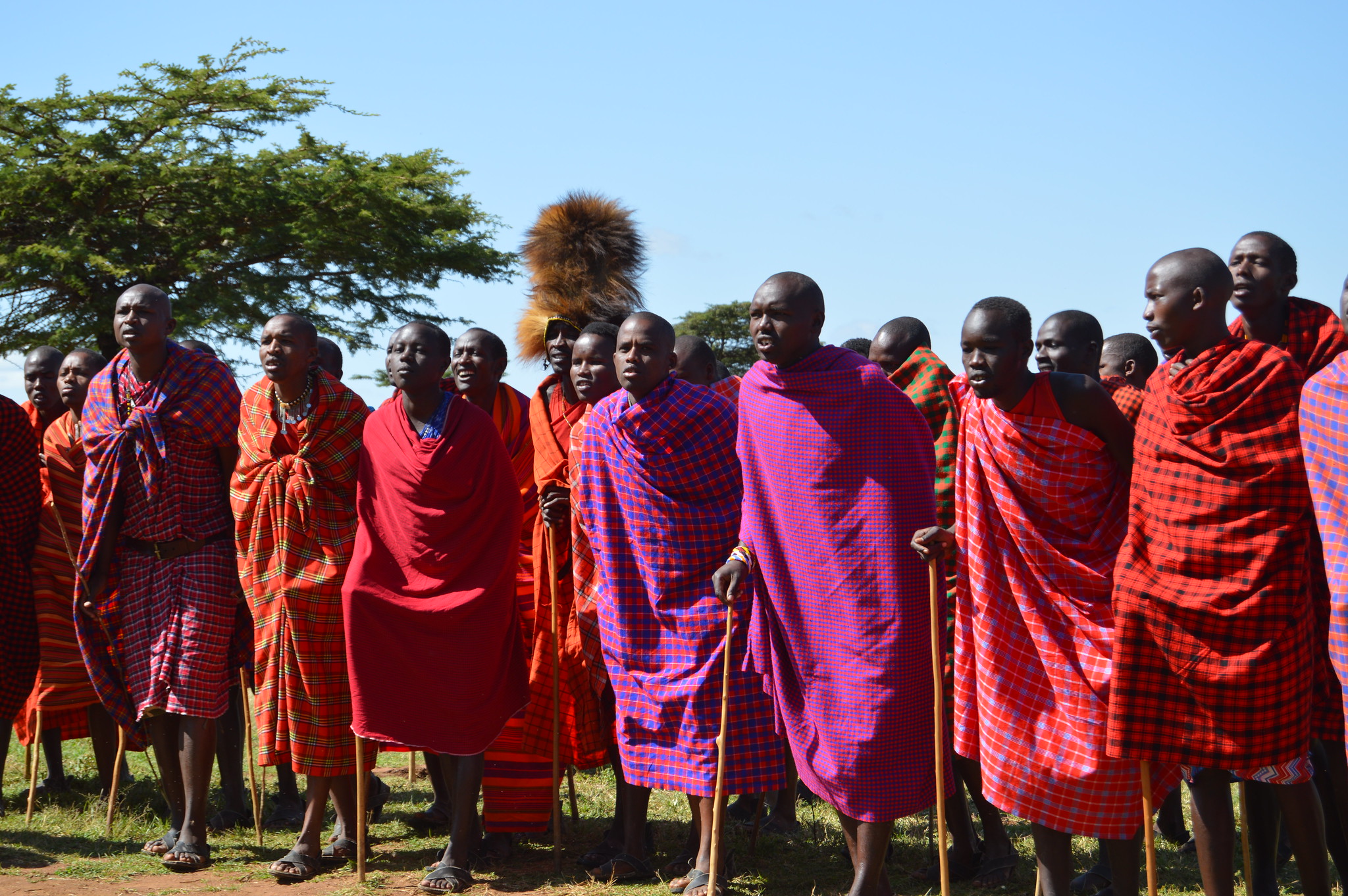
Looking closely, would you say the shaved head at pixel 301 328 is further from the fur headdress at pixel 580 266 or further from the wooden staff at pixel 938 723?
the wooden staff at pixel 938 723

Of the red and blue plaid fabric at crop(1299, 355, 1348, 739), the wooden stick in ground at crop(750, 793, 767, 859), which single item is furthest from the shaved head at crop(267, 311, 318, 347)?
the red and blue plaid fabric at crop(1299, 355, 1348, 739)

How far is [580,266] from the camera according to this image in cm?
837

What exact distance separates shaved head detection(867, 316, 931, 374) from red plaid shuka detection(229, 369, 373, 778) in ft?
9.40

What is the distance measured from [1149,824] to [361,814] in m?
3.60

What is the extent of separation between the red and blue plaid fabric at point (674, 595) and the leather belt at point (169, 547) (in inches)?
88.4

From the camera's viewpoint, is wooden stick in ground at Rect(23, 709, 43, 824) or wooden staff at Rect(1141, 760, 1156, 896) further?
wooden stick in ground at Rect(23, 709, 43, 824)

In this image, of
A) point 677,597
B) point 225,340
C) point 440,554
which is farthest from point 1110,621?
point 225,340

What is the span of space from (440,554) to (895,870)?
109 inches

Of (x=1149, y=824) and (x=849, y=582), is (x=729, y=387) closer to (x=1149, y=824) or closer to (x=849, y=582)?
(x=849, y=582)

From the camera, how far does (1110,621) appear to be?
446 cm

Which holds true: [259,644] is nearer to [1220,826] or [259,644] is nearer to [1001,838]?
[1001,838]

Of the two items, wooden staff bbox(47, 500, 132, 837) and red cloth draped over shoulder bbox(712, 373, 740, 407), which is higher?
red cloth draped over shoulder bbox(712, 373, 740, 407)

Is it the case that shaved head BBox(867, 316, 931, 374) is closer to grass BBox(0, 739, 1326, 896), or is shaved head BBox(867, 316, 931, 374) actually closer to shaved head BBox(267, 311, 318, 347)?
grass BBox(0, 739, 1326, 896)

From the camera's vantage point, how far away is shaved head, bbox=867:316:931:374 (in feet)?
21.3
